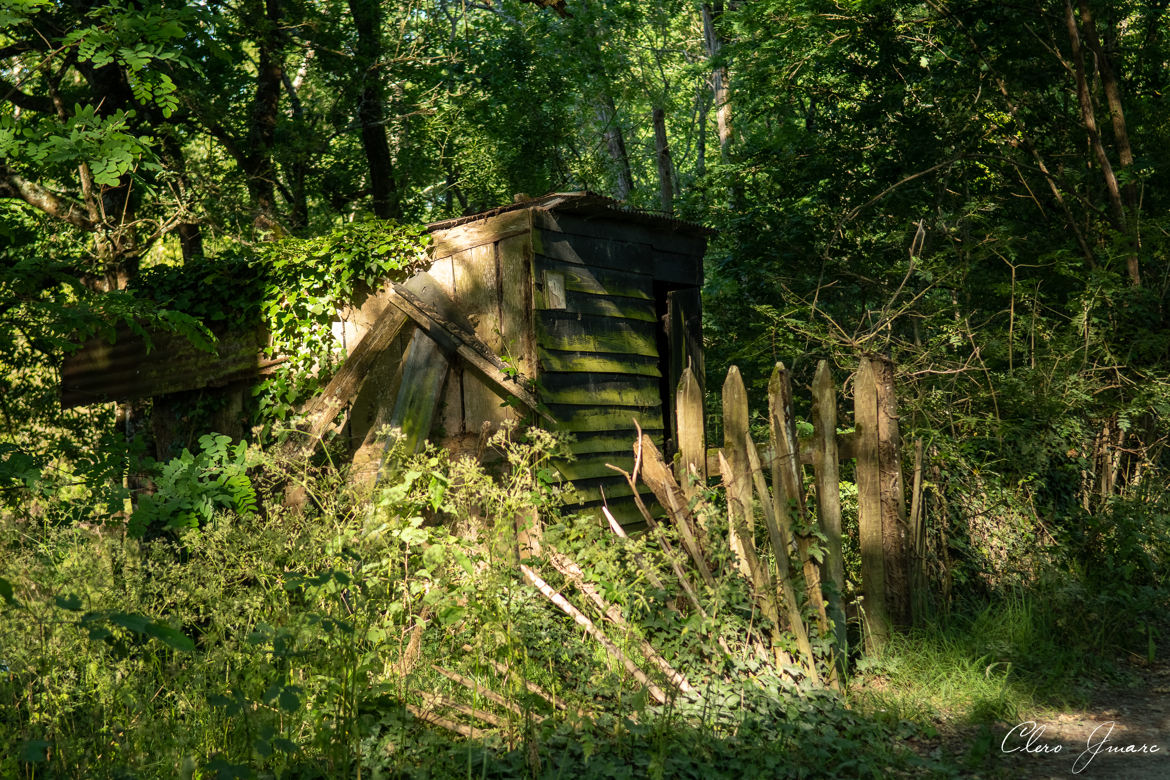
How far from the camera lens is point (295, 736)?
3.41 m

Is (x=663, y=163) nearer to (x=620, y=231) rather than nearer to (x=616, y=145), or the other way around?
(x=616, y=145)

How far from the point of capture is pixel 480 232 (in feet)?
23.1

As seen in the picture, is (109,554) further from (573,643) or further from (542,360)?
(542,360)

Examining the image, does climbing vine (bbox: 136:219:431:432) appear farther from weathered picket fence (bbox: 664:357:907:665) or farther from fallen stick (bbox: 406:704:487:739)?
fallen stick (bbox: 406:704:487:739)

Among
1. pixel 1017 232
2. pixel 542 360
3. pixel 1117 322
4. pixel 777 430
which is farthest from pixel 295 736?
pixel 1017 232

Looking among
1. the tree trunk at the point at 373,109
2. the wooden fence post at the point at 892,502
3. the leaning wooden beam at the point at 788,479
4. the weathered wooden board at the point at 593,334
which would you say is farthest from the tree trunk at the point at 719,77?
the leaning wooden beam at the point at 788,479

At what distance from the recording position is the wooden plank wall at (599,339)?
6914 mm

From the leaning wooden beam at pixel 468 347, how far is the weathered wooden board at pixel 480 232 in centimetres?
54

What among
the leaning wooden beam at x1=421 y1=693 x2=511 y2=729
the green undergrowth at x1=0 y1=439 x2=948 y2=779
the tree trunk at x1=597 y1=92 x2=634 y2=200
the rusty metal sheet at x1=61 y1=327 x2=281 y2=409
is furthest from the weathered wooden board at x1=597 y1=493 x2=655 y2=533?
the tree trunk at x1=597 y1=92 x2=634 y2=200

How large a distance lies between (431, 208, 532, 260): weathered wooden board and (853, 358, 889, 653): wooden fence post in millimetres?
2910

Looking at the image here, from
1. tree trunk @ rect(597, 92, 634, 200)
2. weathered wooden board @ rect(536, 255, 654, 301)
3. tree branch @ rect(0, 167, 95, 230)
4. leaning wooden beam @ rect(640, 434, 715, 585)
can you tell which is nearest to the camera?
leaning wooden beam @ rect(640, 434, 715, 585)

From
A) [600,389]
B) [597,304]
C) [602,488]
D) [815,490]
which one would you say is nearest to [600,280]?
[597,304]

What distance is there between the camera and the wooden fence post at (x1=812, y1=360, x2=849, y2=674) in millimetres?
4848

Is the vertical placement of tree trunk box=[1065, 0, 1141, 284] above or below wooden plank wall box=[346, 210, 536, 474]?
above
